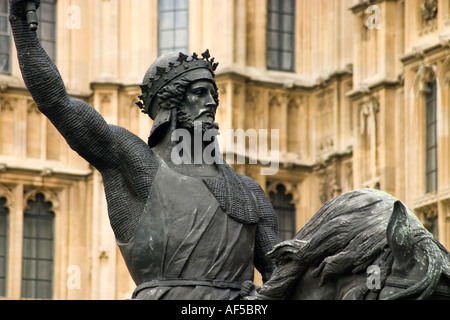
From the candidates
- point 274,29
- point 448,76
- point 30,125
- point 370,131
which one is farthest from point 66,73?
point 448,76

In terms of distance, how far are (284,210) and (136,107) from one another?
3.23 m

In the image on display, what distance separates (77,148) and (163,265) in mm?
597

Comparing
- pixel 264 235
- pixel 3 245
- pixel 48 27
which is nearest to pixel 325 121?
pixel 48 27

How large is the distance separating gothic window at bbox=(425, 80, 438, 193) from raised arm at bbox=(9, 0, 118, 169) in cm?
2301

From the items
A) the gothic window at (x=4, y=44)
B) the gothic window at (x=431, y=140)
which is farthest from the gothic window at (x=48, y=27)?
the gothic window at (x=431, y=140)

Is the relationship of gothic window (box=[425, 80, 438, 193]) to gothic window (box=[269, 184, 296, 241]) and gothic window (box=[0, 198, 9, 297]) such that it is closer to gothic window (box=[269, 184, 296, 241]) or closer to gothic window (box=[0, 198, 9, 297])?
gothic window (box=[269, 184, 296, 241])

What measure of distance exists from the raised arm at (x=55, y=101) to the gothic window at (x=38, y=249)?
28.0 meters

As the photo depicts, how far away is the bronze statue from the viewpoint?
8289 mm

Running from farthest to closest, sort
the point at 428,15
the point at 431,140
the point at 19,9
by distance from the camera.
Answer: the point at 428,15
the point at 431,140
the point at 19,9

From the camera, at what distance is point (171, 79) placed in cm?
Result: 857

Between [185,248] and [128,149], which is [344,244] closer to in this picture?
[185,248]

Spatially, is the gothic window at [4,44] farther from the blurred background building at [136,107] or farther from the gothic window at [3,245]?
the gothic window at [3,245]

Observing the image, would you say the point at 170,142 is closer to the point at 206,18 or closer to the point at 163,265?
the point at 163,265

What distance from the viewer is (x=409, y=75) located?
3200 cm
